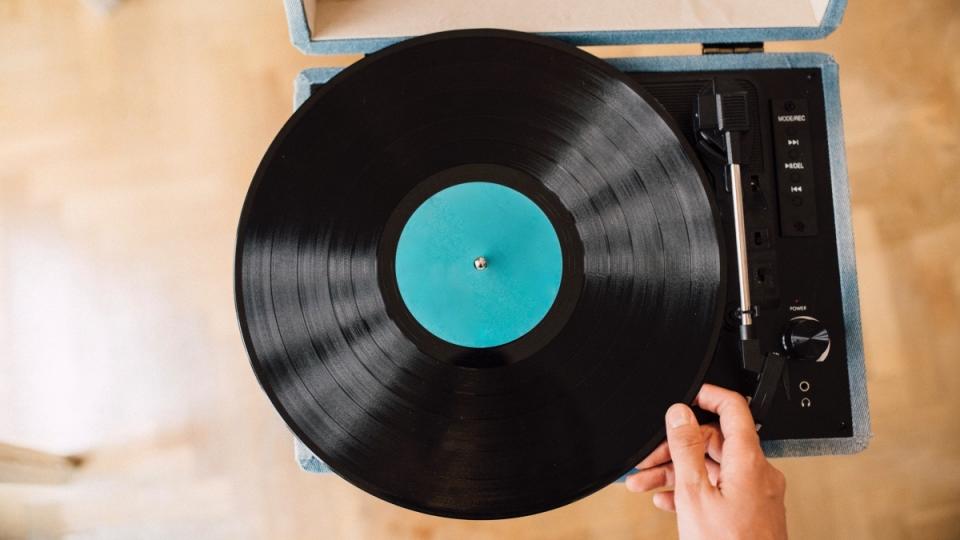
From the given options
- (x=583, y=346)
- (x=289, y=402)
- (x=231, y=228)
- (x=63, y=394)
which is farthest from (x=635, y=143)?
(x=63, y=394)

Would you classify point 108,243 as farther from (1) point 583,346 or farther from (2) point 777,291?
(2) point 777,291

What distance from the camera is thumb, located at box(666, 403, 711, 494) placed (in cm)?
83

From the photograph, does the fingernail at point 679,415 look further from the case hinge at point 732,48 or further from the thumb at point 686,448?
the case hinge at point 732,48

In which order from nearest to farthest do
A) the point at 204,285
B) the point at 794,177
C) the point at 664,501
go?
1. the point at 794,177
2. the point at 664,501
3. the point at 204,285

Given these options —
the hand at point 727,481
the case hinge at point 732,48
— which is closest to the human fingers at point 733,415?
the hand at point 727,481

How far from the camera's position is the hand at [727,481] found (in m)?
0.85

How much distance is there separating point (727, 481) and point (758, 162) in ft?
1.39

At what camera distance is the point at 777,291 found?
89 centimetres

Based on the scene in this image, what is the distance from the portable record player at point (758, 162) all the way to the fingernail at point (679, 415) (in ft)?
0.34

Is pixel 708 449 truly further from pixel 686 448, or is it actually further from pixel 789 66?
pixel 789 66

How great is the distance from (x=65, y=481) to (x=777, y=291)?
1.60 m

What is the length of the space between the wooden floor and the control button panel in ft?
2.66

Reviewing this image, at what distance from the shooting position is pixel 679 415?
825 mm

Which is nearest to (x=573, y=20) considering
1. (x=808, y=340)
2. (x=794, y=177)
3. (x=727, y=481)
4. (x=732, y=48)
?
(x=732, y=48)
